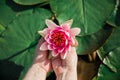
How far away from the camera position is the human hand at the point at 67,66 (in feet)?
4.48

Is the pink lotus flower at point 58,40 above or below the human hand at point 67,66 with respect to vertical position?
above

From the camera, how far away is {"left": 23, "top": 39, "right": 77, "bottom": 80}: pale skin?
1.37 metres

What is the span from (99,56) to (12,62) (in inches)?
17.2

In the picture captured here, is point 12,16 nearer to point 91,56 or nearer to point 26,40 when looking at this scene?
point 26,40

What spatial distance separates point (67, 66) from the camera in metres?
1.38

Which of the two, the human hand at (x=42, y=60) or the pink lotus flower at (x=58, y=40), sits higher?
the pink lotus flower at (x=58, y=40)

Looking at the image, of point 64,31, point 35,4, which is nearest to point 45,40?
point 64,31

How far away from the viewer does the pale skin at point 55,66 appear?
1.37 meters

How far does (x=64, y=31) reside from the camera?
54.1 inches

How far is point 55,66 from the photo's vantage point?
140 cm

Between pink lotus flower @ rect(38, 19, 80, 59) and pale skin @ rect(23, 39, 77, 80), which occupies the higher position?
pink lotus flower @ rect(38, 19, 80, 59)

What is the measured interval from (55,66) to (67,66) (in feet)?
0.15

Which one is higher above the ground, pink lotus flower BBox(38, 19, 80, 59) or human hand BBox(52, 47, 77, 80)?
pink lotus flower BBox(38, 19, 80, 59)

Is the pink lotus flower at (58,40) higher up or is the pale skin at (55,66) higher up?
the pink lotus flower at (58,40)
